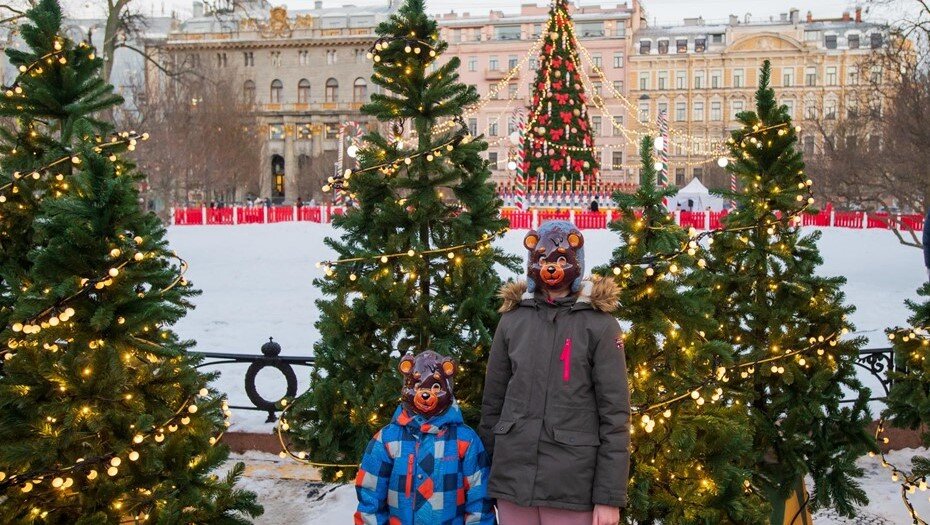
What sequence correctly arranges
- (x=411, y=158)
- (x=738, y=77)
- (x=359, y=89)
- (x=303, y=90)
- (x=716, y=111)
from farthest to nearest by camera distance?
(x=303, y=90) → (x=359, y=89) → (x=716, y=111) → (x=738, y=77) → (x=411, y=158)

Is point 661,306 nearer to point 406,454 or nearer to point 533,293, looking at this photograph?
point 533,293

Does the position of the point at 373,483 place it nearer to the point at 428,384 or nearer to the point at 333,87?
the point at 428,384

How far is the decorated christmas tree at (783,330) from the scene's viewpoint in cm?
519

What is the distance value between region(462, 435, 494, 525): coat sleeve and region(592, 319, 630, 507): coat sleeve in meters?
0.56

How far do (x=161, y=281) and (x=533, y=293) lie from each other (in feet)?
6.68

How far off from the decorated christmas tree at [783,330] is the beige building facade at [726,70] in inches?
2258

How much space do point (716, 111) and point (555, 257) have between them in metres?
67.3

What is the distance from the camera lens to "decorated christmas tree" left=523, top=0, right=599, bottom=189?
94.5 ft

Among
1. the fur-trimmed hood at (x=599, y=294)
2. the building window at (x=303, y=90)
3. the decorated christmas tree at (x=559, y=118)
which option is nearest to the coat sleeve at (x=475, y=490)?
A: the fur-trimmed hood at (x=599, y=294)

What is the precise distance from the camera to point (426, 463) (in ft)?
11.7

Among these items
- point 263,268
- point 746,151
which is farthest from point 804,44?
point 746,151

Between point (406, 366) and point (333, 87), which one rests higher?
point (333, 87)

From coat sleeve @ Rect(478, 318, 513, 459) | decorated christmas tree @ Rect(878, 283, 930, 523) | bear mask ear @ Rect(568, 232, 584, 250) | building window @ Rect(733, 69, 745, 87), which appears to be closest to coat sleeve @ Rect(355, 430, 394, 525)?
coat sleeve @ Rect(478, 318, 513, 459)

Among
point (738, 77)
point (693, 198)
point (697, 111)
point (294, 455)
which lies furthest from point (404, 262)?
point (697, 111)
